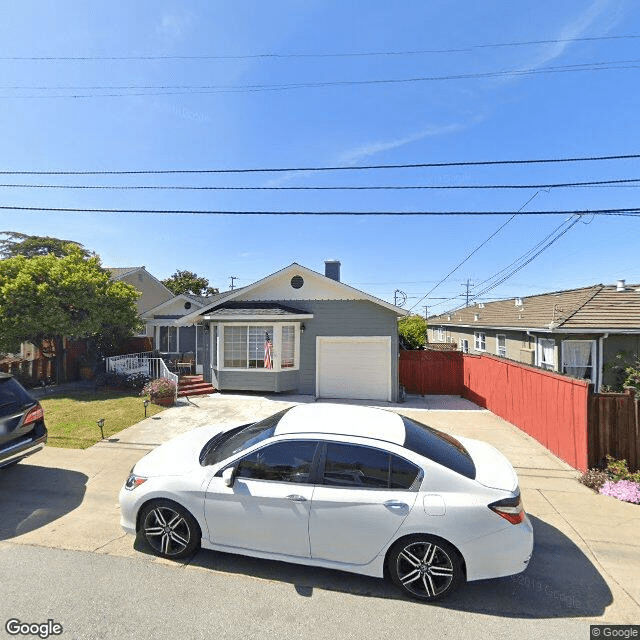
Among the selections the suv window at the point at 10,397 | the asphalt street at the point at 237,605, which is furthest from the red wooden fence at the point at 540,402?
the suv window at the point at 10,397

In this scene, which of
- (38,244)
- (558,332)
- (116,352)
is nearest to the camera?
(558,332)

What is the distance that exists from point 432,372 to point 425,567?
38.1 feet

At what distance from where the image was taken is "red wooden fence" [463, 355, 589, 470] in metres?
6.33

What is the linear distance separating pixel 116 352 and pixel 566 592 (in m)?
18.3

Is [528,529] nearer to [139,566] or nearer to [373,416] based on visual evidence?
[373,416]

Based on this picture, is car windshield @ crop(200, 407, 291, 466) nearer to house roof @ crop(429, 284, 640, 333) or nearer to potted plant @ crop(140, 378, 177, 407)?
potted plant @ crop(140, 378, 177, 407)

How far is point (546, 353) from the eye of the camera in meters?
13.7

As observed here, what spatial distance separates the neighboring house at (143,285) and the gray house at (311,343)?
1319cm

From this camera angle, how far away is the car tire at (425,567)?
318 cm

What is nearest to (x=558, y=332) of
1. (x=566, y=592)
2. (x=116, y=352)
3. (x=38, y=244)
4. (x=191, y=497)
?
(x=566, y=592)

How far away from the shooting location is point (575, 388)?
647cm

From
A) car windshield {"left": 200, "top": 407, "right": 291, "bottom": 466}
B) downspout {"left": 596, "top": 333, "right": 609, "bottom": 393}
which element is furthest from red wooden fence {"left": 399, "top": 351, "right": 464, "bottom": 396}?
car windshield {"left": 200, "top": 407, "right": 291, "bottom": 466}

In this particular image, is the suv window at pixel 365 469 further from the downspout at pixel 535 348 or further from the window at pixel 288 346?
the downspout at pixel 535 348

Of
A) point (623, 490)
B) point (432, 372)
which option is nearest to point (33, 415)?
point (623, 490)
